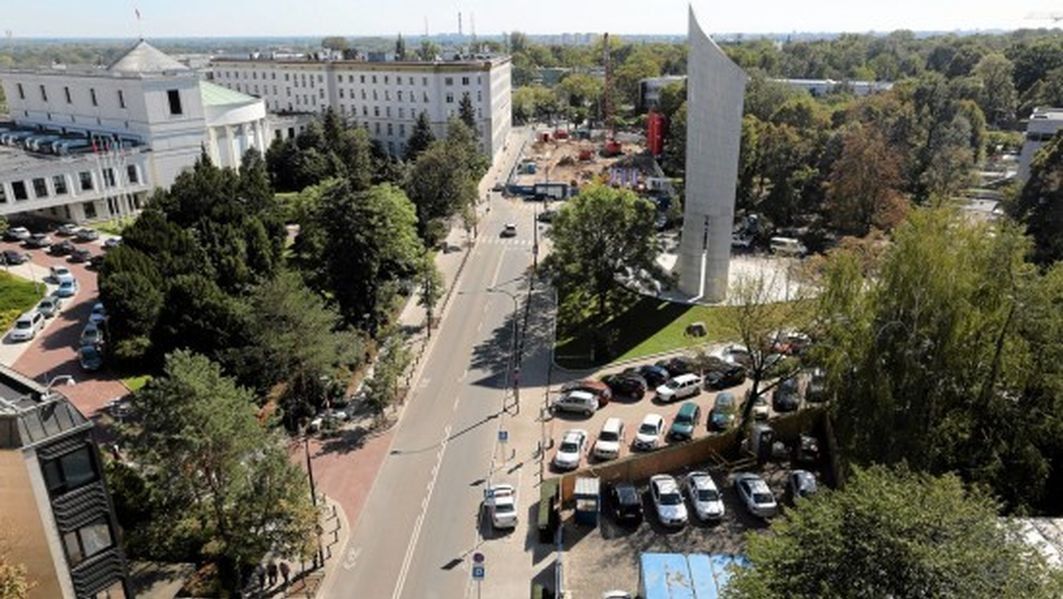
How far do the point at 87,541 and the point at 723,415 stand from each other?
28197 millimetres

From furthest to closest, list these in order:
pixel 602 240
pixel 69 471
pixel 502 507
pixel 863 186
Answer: pixel 863 186 < pixel 602 240 < pixel 502 507 < pixel 69 471

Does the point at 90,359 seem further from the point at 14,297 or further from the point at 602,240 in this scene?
the point at 602,240

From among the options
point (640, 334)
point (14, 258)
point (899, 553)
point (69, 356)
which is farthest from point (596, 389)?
point (14, 258)

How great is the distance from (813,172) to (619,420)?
150 ft

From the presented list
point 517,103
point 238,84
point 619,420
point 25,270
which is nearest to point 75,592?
point 619,420

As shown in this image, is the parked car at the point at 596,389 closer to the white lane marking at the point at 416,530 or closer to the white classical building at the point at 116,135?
the white lane marking at the point at 416,530

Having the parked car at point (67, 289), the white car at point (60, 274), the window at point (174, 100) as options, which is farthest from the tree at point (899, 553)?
the window at point (174, 100)

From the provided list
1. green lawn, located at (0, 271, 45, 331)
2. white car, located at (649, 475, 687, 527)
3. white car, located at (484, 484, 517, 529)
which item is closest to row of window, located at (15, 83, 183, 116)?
green lawn, located at (0, 271, 45, 331)

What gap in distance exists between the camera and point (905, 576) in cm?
1603

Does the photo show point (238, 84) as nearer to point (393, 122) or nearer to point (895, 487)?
point (393, 122)

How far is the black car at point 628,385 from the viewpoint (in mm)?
41344

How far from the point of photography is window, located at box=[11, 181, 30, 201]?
68.9 m

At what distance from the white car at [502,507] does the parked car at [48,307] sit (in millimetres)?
38033

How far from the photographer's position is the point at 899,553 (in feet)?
53.2
